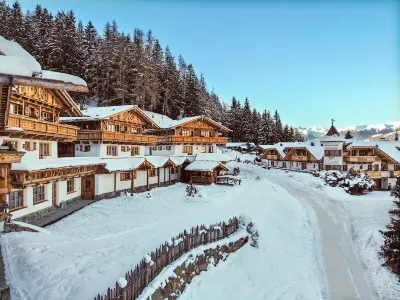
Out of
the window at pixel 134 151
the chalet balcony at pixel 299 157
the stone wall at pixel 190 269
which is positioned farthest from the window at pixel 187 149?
the chalet balcony at pixel 299 157

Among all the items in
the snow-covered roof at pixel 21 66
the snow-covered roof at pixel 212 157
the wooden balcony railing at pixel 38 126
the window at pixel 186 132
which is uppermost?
the window at pixel 186 132

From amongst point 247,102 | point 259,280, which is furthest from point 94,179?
point 247,102

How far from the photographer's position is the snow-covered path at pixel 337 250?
17234 mm

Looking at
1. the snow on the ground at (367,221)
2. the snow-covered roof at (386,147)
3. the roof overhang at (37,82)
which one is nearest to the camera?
the roof overhang at (37,82)

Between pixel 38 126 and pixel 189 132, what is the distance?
26.9 meters

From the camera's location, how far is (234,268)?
16.6 m

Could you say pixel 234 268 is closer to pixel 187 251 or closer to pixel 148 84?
pixel 187 251

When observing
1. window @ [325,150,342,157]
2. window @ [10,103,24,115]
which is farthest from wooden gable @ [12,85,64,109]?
window @ [325,150,342,157]

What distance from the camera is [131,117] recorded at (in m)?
35.3

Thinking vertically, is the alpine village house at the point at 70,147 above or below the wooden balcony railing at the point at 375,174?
above

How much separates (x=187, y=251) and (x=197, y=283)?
1677mm

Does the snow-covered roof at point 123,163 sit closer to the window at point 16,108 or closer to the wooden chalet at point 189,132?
the window at point 16,108

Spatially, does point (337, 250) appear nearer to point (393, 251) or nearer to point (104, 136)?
point (393, 251)

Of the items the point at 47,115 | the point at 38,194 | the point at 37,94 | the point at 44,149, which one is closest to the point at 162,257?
the point at 38,194
